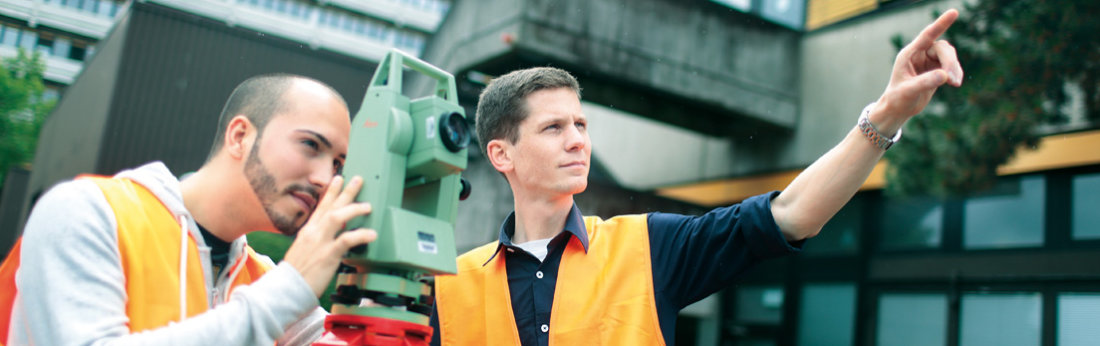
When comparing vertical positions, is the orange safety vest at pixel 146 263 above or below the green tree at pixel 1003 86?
below

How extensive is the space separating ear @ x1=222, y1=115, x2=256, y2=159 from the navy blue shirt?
677 millimetres

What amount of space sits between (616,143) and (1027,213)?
14.8 ft

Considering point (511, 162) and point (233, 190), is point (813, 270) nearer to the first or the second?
point (511, 162)

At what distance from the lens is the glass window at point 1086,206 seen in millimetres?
5305

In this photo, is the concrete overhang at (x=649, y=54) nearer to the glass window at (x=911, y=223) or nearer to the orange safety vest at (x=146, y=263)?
the glass window at (x=911, y=223)

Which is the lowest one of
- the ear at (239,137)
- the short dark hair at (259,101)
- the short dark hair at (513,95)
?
the ear at (239,137)

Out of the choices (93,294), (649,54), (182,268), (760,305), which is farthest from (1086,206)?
(93,294)

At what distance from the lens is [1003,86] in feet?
15.0

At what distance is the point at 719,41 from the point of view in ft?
23.3

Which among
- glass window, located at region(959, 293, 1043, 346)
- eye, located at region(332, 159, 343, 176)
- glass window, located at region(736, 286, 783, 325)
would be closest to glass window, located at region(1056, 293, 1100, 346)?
glass window, located at region(959, 293, 1043, 346)

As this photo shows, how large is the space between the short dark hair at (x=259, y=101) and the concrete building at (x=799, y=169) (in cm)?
336

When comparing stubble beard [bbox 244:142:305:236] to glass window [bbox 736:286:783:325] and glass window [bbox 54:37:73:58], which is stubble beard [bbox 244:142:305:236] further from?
glass window [bbox 736:286:783:325]

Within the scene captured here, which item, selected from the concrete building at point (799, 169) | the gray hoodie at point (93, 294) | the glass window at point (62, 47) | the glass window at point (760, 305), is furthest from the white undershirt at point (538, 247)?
the glass window at point (760, 305)

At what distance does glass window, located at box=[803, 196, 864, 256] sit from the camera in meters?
7.01
